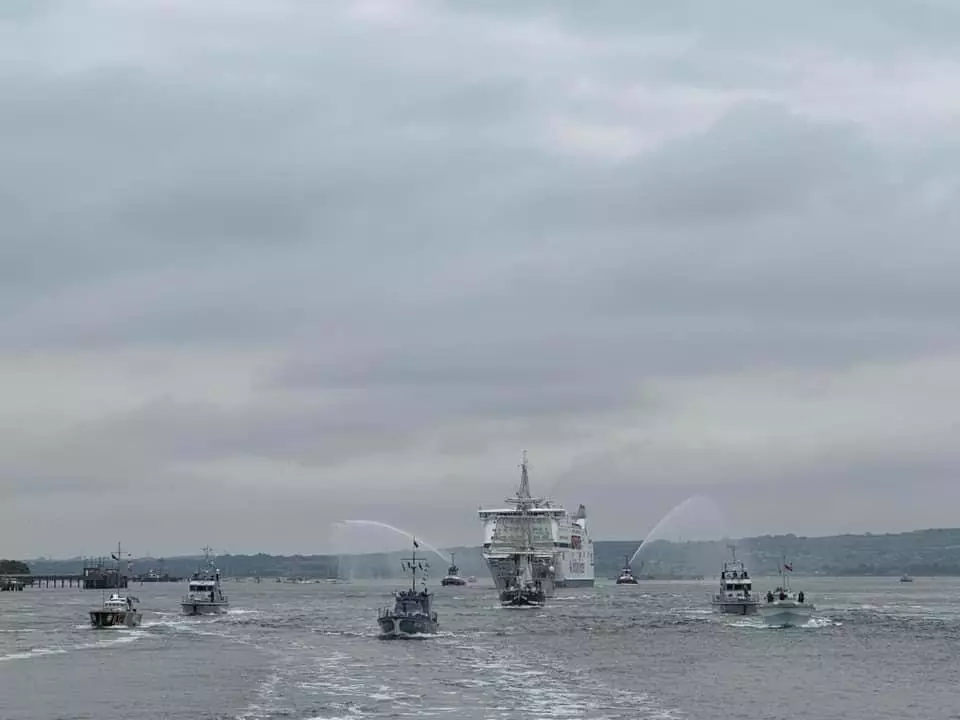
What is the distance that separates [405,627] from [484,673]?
4007cm

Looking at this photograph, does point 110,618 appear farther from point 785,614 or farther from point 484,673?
point 785,614

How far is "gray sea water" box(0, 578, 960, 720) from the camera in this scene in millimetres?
87250

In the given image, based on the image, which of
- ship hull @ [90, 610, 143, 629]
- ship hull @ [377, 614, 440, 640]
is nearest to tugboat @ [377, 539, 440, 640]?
ship hull @ [377, 614, 440, 640]

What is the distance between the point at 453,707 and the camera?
8581 cm

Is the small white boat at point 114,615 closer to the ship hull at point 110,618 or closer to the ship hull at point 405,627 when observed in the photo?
the ship hull at point 110,618

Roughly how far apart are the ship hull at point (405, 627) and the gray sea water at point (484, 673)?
11.7 ft

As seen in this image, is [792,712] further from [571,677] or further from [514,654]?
[514,654]

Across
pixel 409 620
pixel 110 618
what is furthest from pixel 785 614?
pixel 110 618

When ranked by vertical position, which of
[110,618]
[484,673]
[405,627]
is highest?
[110,618]

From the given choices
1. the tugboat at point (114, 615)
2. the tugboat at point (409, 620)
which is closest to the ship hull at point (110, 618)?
the tugboat at point (114, 615)

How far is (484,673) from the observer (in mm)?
108250

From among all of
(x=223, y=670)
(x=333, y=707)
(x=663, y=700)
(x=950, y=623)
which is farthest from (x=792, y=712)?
(x=950, y=623)

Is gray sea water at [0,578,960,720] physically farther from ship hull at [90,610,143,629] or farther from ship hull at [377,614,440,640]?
ship hull at [90,610,143,629]

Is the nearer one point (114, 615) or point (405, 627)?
point (405, 627)
